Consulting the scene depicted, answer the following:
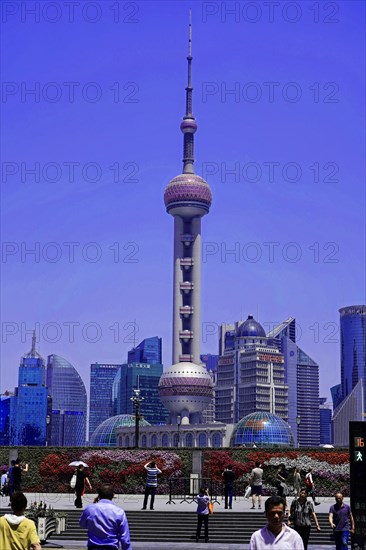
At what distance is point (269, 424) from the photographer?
16812cm

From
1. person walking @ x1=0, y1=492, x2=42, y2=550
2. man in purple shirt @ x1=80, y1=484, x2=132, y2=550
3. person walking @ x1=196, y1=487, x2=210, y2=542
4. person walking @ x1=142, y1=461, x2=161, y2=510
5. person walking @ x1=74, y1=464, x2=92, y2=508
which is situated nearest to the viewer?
person walking @ x1=0, y1=492, x2=42, y2=550

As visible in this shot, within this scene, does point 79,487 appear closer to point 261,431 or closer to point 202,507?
point 202,507

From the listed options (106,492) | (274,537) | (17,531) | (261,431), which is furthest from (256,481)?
(261,431)

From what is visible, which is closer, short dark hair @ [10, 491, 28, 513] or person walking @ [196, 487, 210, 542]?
short dark hair @ [10, 491, 28, 513]

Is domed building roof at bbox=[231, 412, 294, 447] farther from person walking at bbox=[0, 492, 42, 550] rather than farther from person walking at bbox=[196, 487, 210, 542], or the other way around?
person walking at bbox=[0, 492, 42, 550]

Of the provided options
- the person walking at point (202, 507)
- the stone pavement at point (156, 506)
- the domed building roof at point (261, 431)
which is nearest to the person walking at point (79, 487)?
the stone pavement at point (156, 506)

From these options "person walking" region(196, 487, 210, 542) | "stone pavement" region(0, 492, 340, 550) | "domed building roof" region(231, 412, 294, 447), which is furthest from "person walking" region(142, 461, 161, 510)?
"domed building roof" region(231, 412, 294, 447)

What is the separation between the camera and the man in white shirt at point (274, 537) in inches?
365

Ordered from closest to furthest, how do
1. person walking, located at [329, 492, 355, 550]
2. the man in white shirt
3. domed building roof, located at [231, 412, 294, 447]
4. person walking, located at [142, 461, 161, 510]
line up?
1. the man in white shirt
2. person walking, located at [329, 492, 355, 550]
3. person walking, located at [142, 461, 161, 510]
4. domed building roof, located at [231, 412, 294, 447]

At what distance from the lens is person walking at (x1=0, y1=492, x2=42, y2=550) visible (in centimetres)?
1050

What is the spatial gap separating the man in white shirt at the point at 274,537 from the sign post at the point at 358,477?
864 cm

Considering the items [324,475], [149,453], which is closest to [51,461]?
[149,453]

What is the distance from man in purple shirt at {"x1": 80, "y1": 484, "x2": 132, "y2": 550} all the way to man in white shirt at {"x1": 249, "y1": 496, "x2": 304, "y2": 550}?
7.49 feet

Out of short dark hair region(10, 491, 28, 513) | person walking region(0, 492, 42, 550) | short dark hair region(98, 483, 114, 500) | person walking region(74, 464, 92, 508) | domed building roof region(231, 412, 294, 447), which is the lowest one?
person walking region(0, 492, 42, 550)
